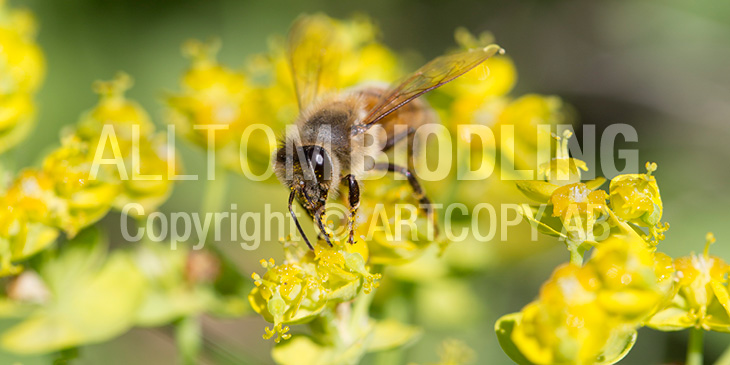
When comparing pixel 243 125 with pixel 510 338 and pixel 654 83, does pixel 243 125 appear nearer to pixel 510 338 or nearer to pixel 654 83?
pixel 510 338

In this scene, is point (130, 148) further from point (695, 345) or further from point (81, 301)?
point (695, 345)

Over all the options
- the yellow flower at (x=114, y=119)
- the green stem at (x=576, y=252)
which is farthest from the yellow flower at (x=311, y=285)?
the yellow flower at (x=114, y=119)

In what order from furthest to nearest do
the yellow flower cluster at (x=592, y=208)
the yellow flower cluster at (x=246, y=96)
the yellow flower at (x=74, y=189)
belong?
the yellow flower cluster at (x=246, y=96)
the yellow flower at (x=74, y=189)
the yellow flower cluster at (x=592, y=208)

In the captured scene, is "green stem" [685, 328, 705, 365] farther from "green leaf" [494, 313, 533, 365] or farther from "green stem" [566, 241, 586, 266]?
"green leaf" [494, 313, 533, 365]

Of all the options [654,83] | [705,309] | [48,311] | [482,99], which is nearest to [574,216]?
[705,309]

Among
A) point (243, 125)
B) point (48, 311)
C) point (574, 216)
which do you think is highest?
point (243, 125)

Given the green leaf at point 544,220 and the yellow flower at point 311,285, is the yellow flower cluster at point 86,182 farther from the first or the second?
the green leaf at point 544,220
